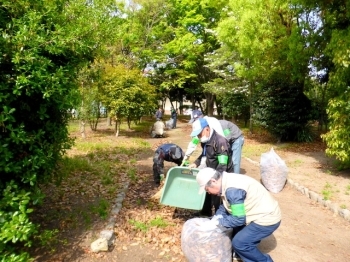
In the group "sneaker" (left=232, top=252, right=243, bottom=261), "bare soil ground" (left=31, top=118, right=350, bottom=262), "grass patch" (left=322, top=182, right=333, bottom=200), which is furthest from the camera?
"grass patch" (left=322, top=182, right=333, bottom=200)

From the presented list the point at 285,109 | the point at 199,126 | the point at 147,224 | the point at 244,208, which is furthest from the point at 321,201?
the point at 285,109

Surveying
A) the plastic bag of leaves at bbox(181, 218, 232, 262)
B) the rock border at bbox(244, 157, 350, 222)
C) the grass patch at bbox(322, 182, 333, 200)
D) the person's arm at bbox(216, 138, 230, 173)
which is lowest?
the rock border at bbox(244, 157, 350, 222)

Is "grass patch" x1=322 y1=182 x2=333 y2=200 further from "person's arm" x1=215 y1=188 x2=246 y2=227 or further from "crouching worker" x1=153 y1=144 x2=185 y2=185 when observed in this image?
"person's arm" x1=215 y1=188 x2=246 y2=227

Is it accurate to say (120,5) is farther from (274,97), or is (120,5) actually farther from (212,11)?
(274,97)

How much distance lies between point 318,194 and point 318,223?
123cm

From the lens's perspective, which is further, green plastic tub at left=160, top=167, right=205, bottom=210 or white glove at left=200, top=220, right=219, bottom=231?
green plastic tub at left=160, top=167, right=205, bottom=210

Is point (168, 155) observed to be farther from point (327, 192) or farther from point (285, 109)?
point (285, 109)

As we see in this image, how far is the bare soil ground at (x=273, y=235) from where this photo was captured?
394cm

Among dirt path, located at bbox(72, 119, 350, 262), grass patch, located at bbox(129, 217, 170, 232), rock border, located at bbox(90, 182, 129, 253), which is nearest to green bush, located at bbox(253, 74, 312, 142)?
dirt path, located at bbox(72, 119, 350, 262)

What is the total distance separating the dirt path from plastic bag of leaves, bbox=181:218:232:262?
0.63 meters

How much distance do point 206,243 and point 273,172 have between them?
11.9ft

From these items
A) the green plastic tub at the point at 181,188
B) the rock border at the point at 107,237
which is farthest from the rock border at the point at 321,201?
the rock border at the point at 107,237

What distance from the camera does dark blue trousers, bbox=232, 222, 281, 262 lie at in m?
3.27

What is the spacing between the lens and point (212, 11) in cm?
2408
